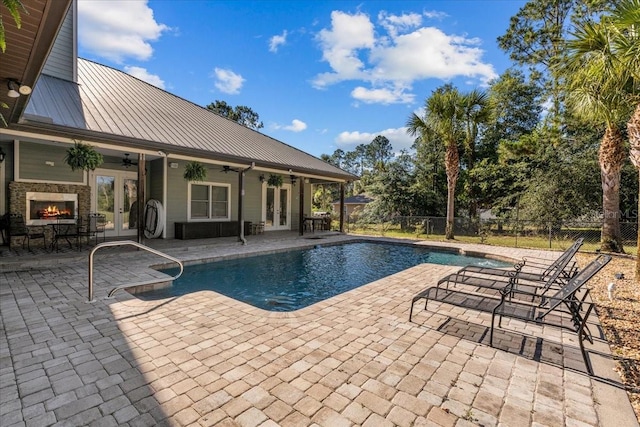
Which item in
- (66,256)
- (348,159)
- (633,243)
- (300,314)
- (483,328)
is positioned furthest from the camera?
(348,159)

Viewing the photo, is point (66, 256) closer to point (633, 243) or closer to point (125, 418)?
point (125, 418)

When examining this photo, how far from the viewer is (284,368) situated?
277 centimetres

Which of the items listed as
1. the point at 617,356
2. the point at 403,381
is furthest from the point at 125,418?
the point at 617,356

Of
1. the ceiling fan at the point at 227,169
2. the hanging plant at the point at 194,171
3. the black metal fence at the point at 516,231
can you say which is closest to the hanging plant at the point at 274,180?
the ceiling fan at the point at 227,169

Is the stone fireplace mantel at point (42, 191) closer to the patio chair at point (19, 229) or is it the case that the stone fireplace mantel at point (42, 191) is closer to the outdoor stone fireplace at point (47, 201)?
the outdoor stone fireplace at point (47, 201)

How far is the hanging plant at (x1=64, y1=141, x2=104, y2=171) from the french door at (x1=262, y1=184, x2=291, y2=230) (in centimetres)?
762

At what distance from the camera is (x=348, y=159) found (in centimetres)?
6819

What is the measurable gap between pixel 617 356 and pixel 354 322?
2.75 m

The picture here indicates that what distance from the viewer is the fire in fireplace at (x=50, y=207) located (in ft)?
27.1

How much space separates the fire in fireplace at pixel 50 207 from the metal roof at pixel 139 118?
265 centimetres

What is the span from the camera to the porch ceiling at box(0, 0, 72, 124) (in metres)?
2.51

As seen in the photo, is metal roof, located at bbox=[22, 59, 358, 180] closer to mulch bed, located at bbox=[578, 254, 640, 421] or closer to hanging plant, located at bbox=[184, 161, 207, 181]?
hanging plant, located at bbox=[184, 161, 207, 181]

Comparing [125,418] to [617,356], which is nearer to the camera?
[125,418]

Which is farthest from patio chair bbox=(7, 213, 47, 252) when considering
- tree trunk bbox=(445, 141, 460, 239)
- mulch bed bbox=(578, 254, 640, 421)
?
tree trunk bbox=(445, 141, 460, 239)
